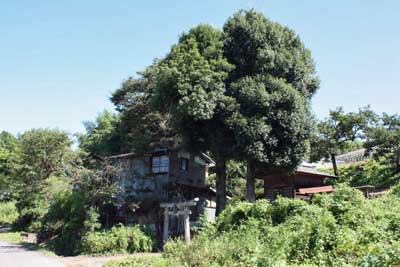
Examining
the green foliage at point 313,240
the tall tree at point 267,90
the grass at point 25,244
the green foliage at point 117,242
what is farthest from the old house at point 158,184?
the green foliage at point 313,240

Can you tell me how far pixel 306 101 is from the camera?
25.5 metres

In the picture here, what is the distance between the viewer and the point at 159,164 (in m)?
27.8

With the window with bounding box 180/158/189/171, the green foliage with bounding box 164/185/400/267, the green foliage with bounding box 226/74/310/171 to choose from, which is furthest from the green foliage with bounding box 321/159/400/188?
the green foliage with bounding box 164/185/400/267

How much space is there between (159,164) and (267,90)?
9.70 metres

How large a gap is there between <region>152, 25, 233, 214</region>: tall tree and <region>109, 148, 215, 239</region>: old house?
12.4 ft

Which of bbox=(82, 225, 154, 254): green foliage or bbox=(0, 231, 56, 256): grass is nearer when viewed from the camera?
bbox=(82, 225, 154, 254): green foliage

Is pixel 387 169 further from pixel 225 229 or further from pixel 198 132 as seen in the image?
pixel 225 229

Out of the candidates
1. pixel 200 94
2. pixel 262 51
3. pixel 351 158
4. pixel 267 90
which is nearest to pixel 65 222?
pixel 200 94

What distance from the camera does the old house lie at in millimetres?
25500

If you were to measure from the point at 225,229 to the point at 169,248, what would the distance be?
3497 mm

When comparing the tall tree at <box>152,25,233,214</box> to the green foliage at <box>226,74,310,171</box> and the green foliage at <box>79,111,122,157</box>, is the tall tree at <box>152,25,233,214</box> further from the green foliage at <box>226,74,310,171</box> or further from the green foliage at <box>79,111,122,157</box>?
the green foliage at <box>79,111,122,157</box>

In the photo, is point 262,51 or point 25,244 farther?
point 25,244

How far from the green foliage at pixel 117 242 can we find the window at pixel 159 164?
6.58 metres

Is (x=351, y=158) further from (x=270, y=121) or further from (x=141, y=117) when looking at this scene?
(x=141, y=117)
